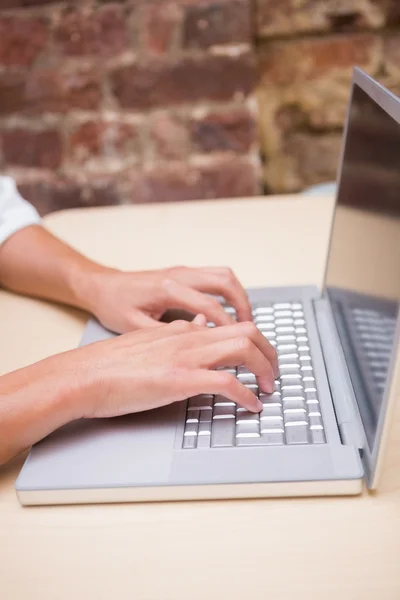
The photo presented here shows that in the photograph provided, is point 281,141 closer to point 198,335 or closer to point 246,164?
point 246,164

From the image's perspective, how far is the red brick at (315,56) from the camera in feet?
3.96

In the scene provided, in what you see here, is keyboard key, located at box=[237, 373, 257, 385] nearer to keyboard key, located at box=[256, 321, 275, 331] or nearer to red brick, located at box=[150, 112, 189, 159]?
keyboard key, located at box=[256, 321, 275, 331]

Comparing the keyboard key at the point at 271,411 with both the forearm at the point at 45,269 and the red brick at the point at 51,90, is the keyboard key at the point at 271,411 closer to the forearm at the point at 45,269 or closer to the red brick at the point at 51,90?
the forearm at the point at 45,269

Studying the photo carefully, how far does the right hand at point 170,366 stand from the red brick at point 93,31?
782mm

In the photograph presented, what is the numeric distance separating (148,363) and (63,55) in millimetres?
866

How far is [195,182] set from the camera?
49.9 inches

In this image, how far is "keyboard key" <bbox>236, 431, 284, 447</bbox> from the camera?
0.48 metres

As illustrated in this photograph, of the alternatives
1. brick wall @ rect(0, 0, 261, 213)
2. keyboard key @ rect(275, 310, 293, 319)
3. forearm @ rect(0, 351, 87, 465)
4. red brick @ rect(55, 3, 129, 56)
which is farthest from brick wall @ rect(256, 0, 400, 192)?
forearm @ rect(0, 351, 87, 465)

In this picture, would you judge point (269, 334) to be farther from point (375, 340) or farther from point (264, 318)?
point (375, 340)

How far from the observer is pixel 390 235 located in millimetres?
512

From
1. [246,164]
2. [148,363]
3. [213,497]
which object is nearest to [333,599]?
[213,497]

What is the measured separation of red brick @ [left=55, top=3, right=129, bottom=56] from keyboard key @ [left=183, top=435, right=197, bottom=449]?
89 cm

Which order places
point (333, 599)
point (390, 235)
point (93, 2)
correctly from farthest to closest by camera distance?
point (93, 2) < point (390, 235) < point (333, 599)

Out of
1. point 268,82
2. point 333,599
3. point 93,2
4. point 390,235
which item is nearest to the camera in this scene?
point 333,599
